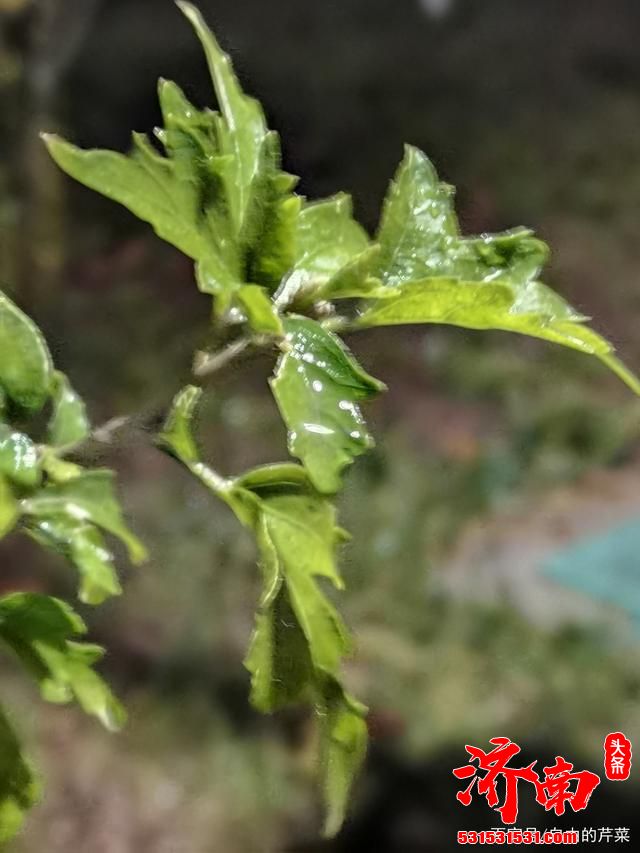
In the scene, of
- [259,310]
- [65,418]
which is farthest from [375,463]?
[259,310]

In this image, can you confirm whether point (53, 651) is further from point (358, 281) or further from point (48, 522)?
point (358, 281)

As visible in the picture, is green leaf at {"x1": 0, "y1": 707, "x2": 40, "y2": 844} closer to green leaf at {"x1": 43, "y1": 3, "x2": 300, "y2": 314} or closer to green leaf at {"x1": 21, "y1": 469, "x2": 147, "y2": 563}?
green leaf at {"x1": 21, "y1": 469, "x2": 147, "y2": 563}

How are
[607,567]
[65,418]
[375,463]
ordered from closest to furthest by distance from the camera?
[65,418] → [607,567] → [375,463]

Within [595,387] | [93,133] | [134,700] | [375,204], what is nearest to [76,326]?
[93,133]

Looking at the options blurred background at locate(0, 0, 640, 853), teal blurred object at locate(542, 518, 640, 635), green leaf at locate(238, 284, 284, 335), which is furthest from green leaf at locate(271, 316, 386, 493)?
teal blurred object at locate(542, 518, 640, 635)

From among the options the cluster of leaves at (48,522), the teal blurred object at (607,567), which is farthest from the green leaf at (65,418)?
the teal blurred object at (607,567)

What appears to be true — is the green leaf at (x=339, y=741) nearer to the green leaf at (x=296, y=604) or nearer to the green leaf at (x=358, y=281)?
the green leaf at (x=296, y=604)
